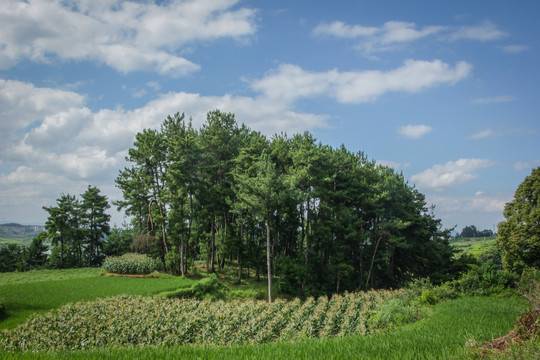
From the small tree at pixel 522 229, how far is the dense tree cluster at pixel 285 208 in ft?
26.9

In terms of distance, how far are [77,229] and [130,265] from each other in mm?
16311

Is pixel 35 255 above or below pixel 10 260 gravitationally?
above

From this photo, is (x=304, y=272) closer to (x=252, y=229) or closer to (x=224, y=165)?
(x=252, y=229)

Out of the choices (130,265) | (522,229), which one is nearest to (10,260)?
(130,265)

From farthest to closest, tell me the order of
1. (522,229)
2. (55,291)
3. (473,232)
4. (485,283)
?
(473,232) → (522,229) → (55,291) → (485,283)

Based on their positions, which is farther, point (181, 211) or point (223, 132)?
point (223, 132)

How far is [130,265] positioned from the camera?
28.8m

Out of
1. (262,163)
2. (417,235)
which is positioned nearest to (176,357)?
(262,163)

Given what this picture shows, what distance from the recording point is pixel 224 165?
34.3 meters

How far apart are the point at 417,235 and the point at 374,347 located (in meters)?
34.5

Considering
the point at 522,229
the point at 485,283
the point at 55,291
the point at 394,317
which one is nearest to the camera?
the point at 394,317

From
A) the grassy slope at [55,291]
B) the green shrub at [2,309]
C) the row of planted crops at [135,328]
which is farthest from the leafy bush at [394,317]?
the green shrub at [2,309]

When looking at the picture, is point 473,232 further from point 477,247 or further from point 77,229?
point 77,229

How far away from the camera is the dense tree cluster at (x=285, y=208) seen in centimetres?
2959
